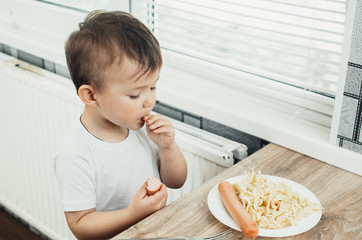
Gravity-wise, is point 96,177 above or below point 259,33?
below

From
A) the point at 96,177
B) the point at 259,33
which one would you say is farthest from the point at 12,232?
the point at 259,33

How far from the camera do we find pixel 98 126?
1163mm

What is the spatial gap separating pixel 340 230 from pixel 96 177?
1.84 feet

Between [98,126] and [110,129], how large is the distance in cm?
3

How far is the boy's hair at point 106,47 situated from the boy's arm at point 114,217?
0.88 feet

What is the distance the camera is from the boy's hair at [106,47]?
102 cm

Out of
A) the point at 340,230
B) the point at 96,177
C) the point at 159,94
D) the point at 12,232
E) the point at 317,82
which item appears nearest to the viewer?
the point at 340,230

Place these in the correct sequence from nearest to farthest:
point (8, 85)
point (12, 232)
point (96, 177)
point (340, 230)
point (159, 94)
→ point (340, 230)
point (96, 177)
point (159, 94)
point (8, 85)
point (12, 232)

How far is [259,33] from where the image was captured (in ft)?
4.89

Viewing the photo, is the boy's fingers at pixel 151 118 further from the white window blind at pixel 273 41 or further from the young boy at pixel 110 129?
the white window blind at pixel 273 41

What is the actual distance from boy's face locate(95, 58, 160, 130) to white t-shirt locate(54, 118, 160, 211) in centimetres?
8

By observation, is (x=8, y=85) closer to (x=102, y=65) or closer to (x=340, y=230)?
(x=102, y=65)

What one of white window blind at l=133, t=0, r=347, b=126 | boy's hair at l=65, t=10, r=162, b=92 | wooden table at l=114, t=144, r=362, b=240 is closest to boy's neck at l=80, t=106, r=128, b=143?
boy's hair at l=65, t=10, r=162, b=92

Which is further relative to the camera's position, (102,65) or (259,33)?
(259,33)
